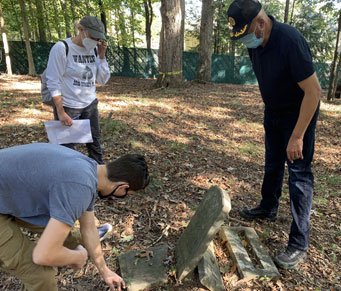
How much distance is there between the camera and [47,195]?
1885 millimetres

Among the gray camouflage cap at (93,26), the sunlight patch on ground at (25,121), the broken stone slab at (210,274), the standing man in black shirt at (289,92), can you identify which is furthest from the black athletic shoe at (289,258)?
the sunlight patch on ground at (25,121)

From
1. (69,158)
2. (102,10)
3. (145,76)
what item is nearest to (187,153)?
(69,158)

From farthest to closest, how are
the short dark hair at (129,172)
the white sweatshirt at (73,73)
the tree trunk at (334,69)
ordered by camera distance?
the tree trunk at (334,69) < the white sweatshirt at (73,73) < the short dark hair at (129,172)

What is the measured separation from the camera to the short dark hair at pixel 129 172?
6.79 ft

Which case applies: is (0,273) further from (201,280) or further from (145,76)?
(145,76)

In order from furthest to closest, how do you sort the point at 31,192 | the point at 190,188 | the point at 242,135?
1. the point at 242,135
2. the point at 190,188
3. the point at 31,192

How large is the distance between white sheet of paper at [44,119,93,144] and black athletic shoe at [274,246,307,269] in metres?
2.37

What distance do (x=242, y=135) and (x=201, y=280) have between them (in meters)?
4.69

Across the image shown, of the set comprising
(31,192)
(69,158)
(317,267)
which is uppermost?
(69,158)

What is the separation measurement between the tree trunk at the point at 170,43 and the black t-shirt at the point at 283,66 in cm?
856

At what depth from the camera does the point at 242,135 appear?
6.95 metres

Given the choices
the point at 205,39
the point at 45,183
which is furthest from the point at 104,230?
the point at 205,39

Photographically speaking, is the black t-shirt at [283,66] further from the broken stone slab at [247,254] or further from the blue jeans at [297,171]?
the broken stone slab at [247,254]

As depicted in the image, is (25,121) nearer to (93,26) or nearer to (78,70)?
(78,70)
